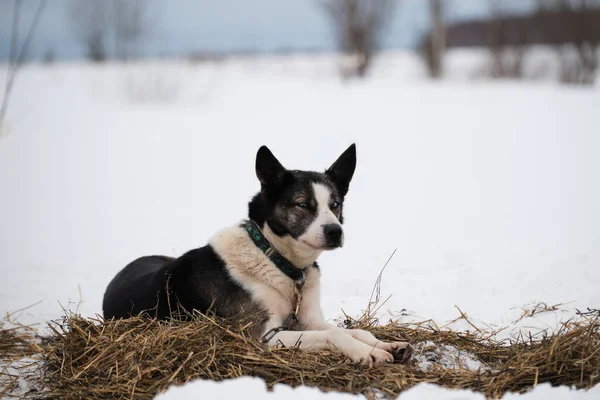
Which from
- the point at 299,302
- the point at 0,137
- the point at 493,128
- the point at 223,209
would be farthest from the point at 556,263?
the point at 0,137

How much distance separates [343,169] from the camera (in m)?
4.62

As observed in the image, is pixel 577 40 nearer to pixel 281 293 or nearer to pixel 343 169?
pixel 343 169

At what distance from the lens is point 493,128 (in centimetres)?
1436

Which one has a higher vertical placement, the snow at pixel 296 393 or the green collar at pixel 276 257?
the green collar at pixel 276 257

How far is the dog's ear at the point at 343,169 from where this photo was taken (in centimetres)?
459

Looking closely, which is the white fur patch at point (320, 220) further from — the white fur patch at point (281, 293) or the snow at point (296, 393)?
the snow at point (296, 393)

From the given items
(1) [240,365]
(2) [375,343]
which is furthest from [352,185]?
(1) [240,365]

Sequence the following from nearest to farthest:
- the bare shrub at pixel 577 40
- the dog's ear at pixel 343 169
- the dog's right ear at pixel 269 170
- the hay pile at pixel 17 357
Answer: the hay pile at pixel 17 357 → the dog's right ear at pixel 269 170 → the dog's ear at pixel 343 169 → the bare shrub at pixel 577 40

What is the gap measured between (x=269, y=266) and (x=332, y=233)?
542 millimetres

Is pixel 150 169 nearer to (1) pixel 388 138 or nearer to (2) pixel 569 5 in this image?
(1) pixel 388 138

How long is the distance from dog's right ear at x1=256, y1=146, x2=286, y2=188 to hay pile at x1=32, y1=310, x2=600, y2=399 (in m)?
0.98

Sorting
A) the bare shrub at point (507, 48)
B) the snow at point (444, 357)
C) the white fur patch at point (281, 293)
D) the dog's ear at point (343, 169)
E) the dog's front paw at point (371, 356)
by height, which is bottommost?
the snow at point (444, 357)

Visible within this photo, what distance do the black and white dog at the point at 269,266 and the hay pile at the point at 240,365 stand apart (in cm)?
20

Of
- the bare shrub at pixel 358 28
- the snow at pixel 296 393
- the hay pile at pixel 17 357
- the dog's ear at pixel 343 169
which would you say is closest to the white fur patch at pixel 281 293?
the dog's ear at pixel 343 169
